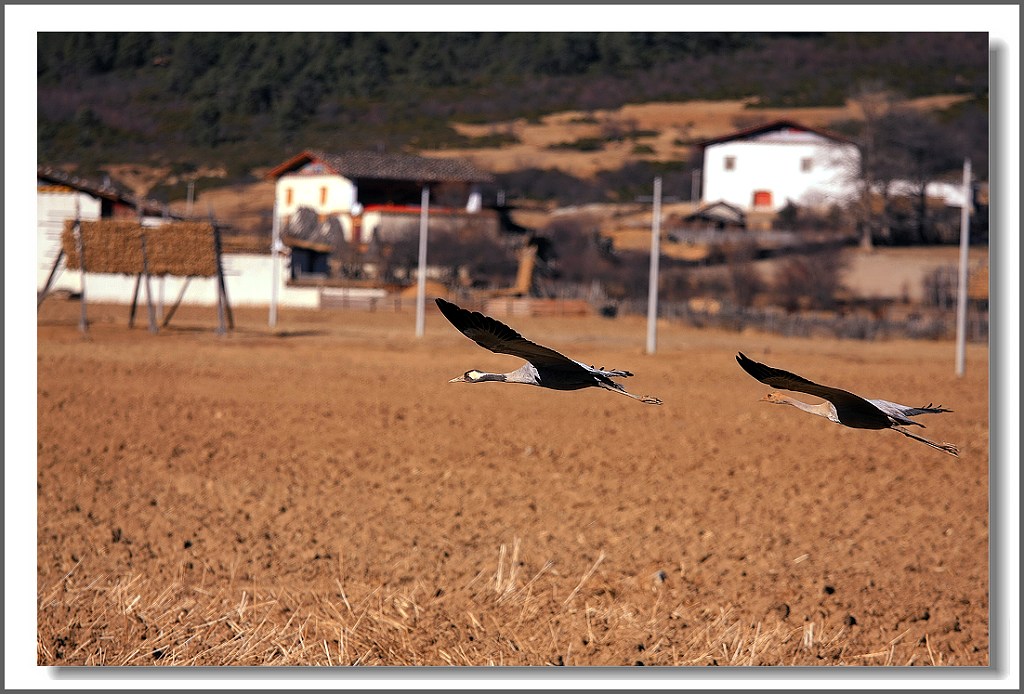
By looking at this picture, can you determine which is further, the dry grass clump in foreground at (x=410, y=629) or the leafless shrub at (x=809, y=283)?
the leafless shrub at (x=809, y=283)

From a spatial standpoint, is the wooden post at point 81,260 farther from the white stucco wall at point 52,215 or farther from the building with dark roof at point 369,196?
the building with dark roof at point 369,196

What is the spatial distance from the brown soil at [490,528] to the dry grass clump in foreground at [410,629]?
2cm

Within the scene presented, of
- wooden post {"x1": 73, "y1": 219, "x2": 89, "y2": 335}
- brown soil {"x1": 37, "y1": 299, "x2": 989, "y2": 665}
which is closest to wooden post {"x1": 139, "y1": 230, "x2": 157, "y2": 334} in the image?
wooden post {"x1": 73, "y1": 219, "x2": 89, "y2": 335}

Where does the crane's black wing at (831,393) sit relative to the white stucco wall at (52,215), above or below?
below

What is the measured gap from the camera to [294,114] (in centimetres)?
5128

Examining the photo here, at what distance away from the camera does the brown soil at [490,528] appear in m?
6.61

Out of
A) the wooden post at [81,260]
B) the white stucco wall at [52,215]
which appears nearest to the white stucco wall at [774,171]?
the white stucco wall at [52,215]

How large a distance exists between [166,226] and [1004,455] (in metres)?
24.1

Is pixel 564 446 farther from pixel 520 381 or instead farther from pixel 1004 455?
pixel 520 381

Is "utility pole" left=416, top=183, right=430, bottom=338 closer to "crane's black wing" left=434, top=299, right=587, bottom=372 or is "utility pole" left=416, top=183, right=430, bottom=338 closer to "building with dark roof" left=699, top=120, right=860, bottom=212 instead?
"crane's black wing" left=434, top=299, right=587, bottom=372

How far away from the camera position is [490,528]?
9.29m

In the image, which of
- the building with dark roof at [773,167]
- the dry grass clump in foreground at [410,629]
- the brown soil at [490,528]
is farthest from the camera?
the building with dark roof at [773,167]

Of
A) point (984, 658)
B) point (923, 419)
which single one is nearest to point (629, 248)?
point (923, 419)

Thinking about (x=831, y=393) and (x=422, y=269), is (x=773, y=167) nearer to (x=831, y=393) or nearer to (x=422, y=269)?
(x=422, y=269)
